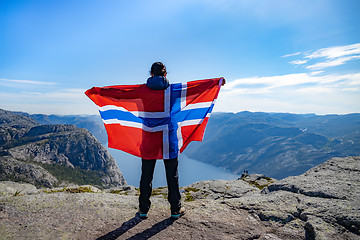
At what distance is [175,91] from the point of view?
18.6ft

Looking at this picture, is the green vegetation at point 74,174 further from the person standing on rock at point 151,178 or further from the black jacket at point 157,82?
the black jacket at point 157,82

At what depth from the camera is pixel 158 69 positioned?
523 centimetres

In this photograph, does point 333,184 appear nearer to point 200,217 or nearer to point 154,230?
point 200,217

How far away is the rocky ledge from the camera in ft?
13.9

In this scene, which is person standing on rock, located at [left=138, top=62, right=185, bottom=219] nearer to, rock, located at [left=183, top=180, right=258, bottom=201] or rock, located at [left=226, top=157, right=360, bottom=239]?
rock, located at [left=226, top=157, right=360, bottom=239]

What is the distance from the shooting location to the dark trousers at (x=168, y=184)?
514 centimetres

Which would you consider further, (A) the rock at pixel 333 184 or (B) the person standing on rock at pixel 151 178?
(A) the rock at pixel 333 184

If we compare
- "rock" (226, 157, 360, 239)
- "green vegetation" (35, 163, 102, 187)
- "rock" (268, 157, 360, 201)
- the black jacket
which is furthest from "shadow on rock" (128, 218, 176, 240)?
"green vegetation" (35, 163, 102, 187)

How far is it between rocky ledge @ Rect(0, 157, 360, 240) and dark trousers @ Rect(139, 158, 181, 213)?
359 millimetres

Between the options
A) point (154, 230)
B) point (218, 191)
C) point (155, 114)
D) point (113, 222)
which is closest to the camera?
point (154, 230)

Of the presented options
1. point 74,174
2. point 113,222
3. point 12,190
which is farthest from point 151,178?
point 74,174

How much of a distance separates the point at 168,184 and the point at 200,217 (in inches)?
47.9

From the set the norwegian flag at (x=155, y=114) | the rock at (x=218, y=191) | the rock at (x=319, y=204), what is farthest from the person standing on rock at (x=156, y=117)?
the rock at (x=218, y=191)

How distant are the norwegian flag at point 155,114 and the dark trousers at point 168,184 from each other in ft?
0.74
